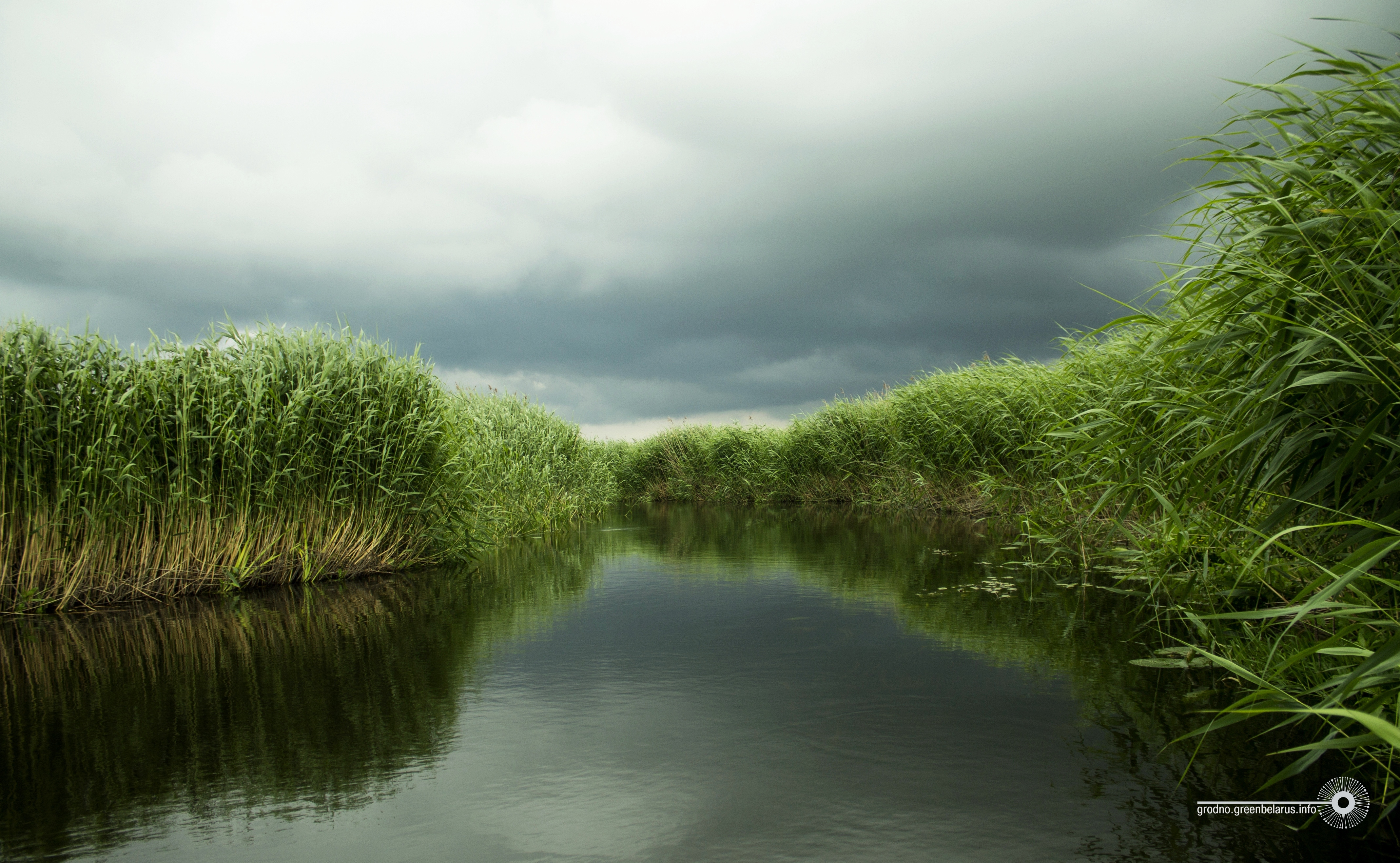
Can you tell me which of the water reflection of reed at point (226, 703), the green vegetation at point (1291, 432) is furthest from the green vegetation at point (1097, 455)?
the water reflection of reed at point (226, 703)

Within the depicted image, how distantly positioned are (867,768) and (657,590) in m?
4.17

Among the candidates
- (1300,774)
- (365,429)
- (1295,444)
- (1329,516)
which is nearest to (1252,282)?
(1295,444)

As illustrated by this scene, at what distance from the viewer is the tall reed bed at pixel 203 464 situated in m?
6.14

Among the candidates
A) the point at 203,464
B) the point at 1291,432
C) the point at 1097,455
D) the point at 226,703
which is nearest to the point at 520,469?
the point at 203,464

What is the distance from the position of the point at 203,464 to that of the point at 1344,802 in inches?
320

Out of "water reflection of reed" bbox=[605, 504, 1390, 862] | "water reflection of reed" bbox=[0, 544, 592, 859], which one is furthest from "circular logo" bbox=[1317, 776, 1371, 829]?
"water reflection of reed" bbox=[0, 544, 592, 859]

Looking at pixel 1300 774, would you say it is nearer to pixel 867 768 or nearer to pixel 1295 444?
pixel 1295 444

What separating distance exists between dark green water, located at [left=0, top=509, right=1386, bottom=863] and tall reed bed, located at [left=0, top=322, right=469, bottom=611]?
69 centimetres

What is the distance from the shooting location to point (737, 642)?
4727 millimetres

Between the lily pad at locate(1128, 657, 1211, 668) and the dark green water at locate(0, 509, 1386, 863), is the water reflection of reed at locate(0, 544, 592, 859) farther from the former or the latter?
the lily pad at locate(1128, 657, 1211, 668)

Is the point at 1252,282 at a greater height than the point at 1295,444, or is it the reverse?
the point at 1252,282

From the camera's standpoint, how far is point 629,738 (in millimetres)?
3117

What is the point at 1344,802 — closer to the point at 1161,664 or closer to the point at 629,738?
the point at 1161,664

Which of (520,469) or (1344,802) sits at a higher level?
(520,469)
